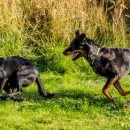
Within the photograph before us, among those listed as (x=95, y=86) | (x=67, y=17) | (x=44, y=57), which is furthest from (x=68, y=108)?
(x=67, y=17)

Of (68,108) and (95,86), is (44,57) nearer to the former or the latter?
(95,86)

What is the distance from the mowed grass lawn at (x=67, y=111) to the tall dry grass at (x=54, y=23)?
6.98ft

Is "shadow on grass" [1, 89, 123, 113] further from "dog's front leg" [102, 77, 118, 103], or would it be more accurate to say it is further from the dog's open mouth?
the dog's open mouth

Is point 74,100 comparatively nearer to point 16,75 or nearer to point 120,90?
point 120,90

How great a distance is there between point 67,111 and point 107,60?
4.66ft

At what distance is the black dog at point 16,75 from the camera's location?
9062 millimetres

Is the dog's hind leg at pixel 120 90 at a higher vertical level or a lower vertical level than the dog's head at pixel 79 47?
lower

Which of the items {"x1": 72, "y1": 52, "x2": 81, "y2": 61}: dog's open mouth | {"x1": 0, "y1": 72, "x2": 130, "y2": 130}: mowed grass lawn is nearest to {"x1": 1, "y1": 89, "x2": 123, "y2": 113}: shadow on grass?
{"x1": 0, "y1": 72, "x2": 130, "y2": 130}: mowed grass lawn

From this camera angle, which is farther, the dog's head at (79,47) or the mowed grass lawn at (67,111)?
the dog's head at (79,47)

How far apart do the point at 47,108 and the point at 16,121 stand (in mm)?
906

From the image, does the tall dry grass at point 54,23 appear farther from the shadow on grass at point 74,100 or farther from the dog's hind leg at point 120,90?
the dog's hind leg at point 120,90

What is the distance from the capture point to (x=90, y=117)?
26.9ft

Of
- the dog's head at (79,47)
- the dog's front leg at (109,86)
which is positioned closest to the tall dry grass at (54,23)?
the dog's head at (79,47)

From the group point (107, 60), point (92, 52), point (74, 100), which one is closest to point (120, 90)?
point (107, 60)
